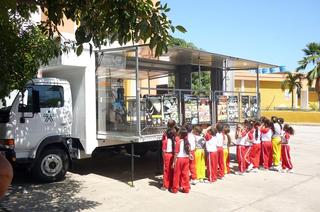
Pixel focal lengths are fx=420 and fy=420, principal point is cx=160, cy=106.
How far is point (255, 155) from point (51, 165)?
501 centimetres

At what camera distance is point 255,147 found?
10672 mm

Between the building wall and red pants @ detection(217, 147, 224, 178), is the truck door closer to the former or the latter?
red pants @ detection(217, 147, 224, 178)

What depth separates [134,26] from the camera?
396 centimetres

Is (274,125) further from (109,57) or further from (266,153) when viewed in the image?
(109,57)

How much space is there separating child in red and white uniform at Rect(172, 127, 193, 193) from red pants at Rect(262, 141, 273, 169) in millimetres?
3181

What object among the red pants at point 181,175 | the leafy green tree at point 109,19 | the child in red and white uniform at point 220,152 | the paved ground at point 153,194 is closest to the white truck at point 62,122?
the paved ground at point 153,194

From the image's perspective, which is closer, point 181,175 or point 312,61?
point 181,175

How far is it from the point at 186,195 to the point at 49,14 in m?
4.75

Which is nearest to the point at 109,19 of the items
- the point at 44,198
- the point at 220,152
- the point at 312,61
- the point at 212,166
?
the point at 44,198

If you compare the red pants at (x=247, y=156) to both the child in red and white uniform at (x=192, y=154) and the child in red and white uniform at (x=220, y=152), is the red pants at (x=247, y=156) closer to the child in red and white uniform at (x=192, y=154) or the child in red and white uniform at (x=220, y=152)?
the child in red and white uniform at (x=220, y=152)

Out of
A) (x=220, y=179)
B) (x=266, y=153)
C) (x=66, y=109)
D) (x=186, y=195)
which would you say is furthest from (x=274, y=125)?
(x=66, y=109)

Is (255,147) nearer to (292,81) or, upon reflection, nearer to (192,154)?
(192,154)

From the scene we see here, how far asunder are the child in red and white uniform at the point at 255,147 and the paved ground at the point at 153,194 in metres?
0.35

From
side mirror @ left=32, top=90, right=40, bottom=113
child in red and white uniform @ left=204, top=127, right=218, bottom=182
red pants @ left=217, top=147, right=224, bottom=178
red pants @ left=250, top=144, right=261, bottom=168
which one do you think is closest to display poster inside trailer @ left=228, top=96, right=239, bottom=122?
red pants @ left=250, top=144, right=261, bottom=168
